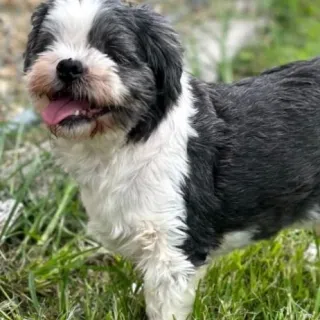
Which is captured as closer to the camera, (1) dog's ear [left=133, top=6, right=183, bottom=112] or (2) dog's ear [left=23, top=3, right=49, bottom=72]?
(1) dog's ear [left=133, top=6, right=183, bottom=112]

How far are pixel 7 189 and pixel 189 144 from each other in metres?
1.60

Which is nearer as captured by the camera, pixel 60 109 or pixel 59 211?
pixel 60 109

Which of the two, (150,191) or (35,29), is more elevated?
(35,29)

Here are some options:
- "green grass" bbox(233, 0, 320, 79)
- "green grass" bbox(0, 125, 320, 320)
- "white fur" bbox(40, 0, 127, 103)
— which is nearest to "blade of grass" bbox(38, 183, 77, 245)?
"green grass" bbox(0, 125, 320, 320)

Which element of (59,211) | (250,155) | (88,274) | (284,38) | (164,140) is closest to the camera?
(164,140)

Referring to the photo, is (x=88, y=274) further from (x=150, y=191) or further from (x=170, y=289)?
(x=150, y=191)

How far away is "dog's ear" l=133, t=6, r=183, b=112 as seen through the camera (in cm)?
332

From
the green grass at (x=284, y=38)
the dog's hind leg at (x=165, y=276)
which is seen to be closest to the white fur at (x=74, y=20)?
the dog's hind leg at (x=165, y=276)

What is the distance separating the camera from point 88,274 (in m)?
4.25

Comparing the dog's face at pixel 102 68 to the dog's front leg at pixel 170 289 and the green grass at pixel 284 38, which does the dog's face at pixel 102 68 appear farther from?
the green grass at pixel 284 38

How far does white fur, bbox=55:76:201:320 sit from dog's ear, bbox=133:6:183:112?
0.12 metres

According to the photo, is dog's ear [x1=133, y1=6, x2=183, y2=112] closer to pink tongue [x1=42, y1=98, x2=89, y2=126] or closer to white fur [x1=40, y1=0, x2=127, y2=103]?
white fur [x1=40, y1=0, x2=127, y2=103]

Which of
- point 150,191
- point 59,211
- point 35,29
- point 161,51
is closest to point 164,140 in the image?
point 150,191

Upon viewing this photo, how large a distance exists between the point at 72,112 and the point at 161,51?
410 millimetres
